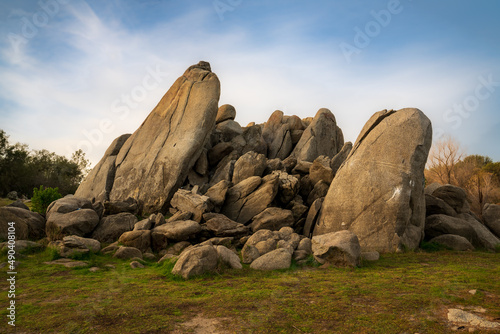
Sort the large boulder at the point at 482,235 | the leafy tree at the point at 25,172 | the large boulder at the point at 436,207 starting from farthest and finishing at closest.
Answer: the leafy tree at the point at 25,172 < the large boulder at the point at 436,207 < the large boulder at the point at 482,235

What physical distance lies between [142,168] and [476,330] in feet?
72.2

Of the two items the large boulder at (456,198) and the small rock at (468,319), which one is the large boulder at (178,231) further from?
the large boulder at (456,198)

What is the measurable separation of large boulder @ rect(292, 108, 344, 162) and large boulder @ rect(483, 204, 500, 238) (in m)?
13.4

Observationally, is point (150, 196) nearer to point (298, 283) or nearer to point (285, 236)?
point (285, 236)

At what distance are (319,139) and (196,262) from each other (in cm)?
2398

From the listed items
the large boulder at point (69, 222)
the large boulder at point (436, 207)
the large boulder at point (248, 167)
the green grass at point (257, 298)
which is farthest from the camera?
the large boulder at point (248, 167)

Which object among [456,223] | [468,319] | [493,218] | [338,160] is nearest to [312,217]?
[338,160]

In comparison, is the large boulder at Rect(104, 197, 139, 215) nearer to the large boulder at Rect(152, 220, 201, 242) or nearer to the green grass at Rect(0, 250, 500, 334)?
the large boulder at Rect(152, 220, 201, 242)

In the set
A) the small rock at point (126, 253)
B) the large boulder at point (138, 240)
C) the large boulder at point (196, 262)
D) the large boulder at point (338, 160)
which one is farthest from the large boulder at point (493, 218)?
the small rock at point (126, 253)

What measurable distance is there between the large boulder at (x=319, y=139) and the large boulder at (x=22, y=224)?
69.1ft

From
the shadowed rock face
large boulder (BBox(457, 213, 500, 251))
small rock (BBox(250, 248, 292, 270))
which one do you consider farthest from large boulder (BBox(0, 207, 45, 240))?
large boulder (BBox(457, 213, 500, 251))

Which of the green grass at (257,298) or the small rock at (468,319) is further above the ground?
the small rock at (468,319)

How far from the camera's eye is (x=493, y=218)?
25.3m

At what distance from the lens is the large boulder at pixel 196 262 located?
1227cm
